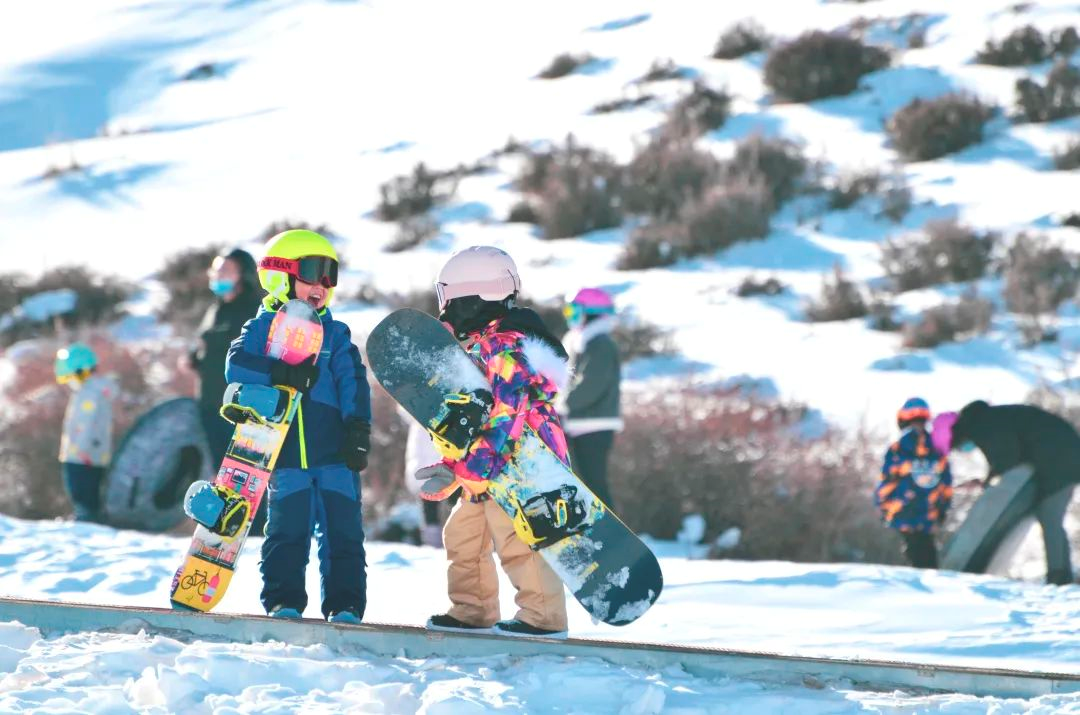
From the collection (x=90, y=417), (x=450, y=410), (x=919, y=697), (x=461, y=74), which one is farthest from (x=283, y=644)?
(x=461, y=74)

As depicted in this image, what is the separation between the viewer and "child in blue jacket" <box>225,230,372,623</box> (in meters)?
5.50

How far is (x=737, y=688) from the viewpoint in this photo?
4383mm

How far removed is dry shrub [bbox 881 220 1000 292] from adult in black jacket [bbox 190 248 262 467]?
9.26 m

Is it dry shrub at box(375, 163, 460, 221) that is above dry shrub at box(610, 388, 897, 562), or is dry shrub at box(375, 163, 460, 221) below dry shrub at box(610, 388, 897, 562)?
above

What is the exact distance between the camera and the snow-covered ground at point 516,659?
4.17 metres

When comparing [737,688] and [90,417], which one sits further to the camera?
[90,417]

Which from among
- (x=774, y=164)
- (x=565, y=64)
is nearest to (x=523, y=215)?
(x=774, y=164)

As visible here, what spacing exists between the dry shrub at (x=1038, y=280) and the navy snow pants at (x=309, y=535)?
10423 millimetres

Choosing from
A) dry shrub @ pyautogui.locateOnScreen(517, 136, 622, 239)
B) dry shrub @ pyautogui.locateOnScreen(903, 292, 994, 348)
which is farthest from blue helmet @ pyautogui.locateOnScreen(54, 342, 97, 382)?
dry shrub @ pyautogui.locateOnScreen(517, 136, 622, 239)

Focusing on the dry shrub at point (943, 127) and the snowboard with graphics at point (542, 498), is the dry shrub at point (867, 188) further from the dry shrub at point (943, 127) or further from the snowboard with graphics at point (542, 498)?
the snowboard with graphics at point (542, 498)

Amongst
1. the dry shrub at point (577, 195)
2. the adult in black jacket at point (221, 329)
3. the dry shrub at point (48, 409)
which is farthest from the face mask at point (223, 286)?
the dry shrub at point (577, 195)

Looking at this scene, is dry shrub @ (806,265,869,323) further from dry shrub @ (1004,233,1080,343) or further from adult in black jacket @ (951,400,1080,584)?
adult in black jacket @ (951,400,1080,584)

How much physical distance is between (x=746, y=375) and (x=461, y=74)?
54.9 feet

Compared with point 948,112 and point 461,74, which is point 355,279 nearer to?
point 948,112
